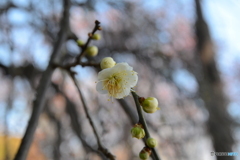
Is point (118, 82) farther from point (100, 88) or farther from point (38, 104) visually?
point (38, 104)

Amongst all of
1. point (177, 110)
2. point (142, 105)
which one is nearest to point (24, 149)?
point (142, 105)

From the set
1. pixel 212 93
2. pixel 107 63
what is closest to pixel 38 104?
pixel 107 63

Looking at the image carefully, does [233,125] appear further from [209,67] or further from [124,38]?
[124,38]

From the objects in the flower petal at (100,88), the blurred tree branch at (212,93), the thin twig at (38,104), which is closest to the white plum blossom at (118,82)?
the flower petal at (100,88)

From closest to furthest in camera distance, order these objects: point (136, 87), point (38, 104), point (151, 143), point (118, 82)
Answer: point (151, 143) → point (118, 82) → point (38, 104) → point (136, 87)

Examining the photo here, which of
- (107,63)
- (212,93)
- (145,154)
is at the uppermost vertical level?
(212,93)

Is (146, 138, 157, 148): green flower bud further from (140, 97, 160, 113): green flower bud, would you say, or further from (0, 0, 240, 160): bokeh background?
(0, 0, 240, 160): bokeh background

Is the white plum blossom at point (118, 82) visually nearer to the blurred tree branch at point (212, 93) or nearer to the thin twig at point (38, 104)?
the thin twig at point (38, 104)

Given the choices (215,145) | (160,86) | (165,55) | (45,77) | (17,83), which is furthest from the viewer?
(160,86)
